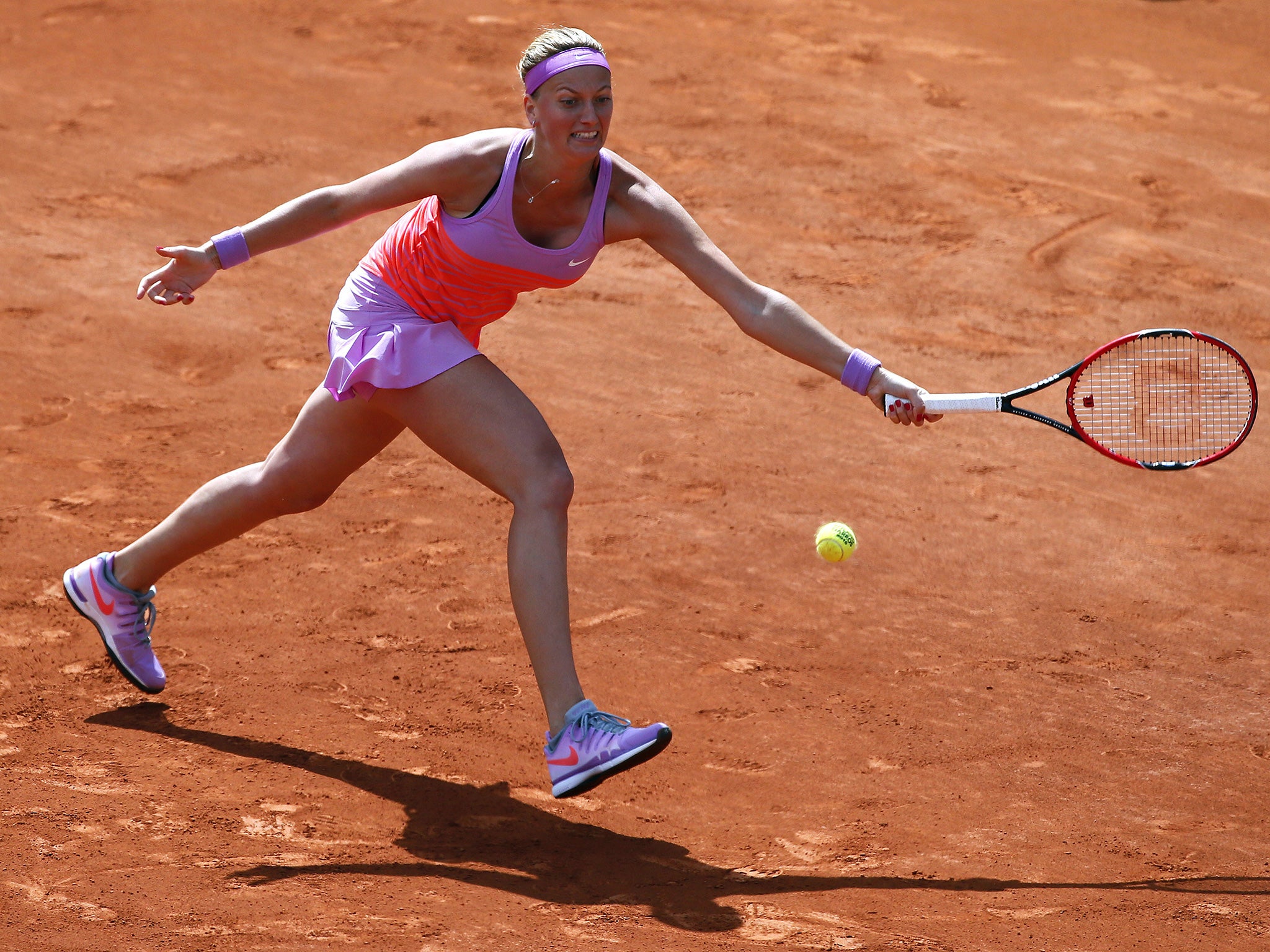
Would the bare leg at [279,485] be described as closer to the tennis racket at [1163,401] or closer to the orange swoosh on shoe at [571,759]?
the orange swoosh on shoe at [571,759]

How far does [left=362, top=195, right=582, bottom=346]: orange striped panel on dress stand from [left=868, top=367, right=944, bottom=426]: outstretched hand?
0.80 meters

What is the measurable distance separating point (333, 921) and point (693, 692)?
147 centimetres

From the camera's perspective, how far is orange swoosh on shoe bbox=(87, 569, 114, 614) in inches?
155

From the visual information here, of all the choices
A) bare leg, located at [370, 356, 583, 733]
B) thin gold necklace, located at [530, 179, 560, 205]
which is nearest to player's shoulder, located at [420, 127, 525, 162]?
thin gold necklace, located at [530, 179, 560, 205]

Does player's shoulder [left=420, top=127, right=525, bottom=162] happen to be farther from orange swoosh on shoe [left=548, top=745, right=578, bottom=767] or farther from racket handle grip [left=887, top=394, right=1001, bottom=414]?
orange swoosh on shoe [left=548, top=745, right=578, bottom=767]

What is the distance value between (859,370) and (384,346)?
115 cm

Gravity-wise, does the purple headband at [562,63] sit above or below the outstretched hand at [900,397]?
above

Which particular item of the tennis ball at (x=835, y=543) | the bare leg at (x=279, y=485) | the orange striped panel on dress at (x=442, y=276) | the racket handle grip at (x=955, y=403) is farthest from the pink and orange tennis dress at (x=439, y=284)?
the tennis ball at (x=835, y=543)

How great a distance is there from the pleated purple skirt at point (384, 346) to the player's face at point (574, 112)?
0.54m

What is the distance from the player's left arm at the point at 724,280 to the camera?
351 cm

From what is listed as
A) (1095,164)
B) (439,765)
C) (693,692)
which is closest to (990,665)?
(693,692)

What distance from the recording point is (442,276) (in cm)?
352

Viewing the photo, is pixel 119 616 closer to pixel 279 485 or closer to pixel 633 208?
pixel 279 485

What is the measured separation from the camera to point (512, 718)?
4031 millimetres
